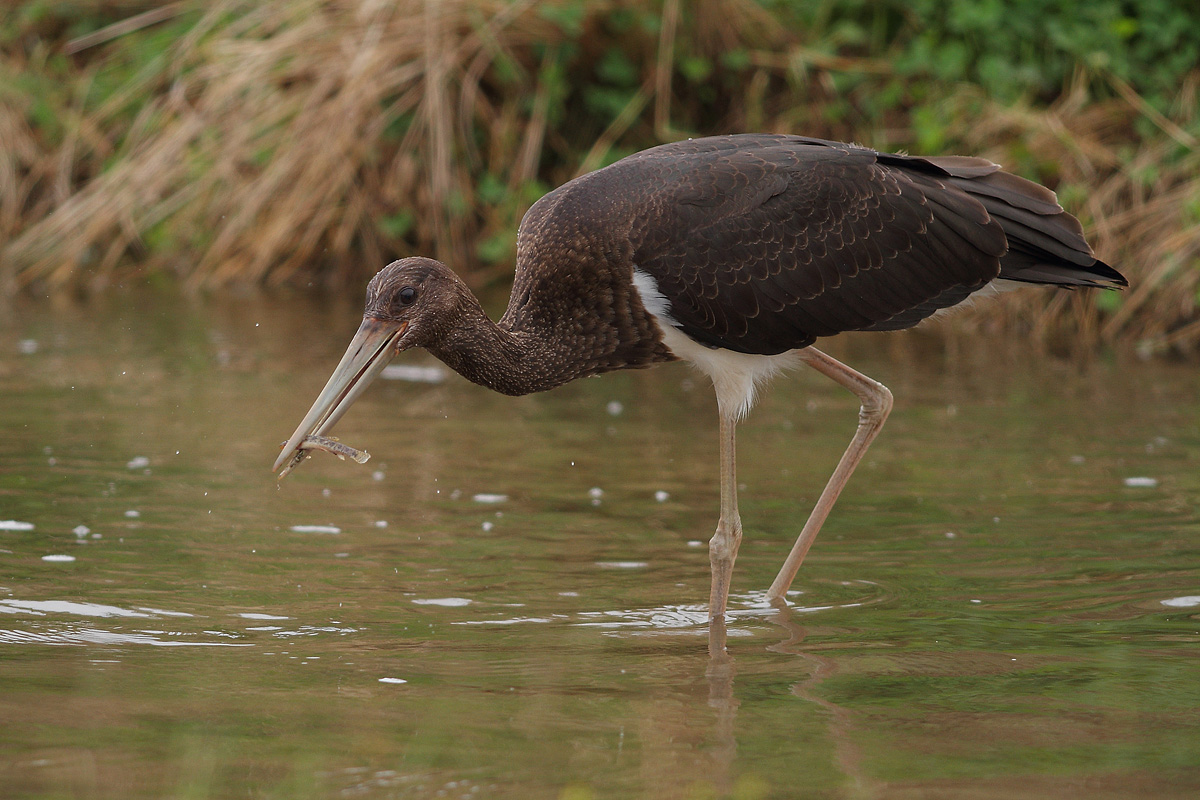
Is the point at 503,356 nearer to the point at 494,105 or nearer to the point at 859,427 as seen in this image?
the point at 859,427

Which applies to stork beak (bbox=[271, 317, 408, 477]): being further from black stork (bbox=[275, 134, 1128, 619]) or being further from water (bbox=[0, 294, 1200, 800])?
water (bbox=[0, 294, 1200, 800])

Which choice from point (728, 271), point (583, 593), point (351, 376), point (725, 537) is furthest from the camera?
point (728, 271)

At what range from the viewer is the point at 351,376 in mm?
5047

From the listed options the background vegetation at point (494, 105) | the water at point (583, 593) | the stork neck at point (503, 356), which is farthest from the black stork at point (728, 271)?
the background vegetation at point (494, 105)

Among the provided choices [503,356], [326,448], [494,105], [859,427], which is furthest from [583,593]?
[494,105]

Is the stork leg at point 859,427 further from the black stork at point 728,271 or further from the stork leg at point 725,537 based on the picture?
the stork leg at point 725,537

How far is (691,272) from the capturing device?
535 centimetres

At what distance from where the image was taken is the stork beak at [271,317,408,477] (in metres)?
4.94

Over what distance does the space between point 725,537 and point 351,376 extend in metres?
1.31

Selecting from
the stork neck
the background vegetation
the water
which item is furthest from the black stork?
the background vegetation

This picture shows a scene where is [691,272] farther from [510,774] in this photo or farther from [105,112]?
[105,112]

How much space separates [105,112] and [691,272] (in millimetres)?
8857

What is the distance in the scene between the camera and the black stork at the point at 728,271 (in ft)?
17.4

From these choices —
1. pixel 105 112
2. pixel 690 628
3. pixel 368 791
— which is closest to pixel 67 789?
pixel 368 791
